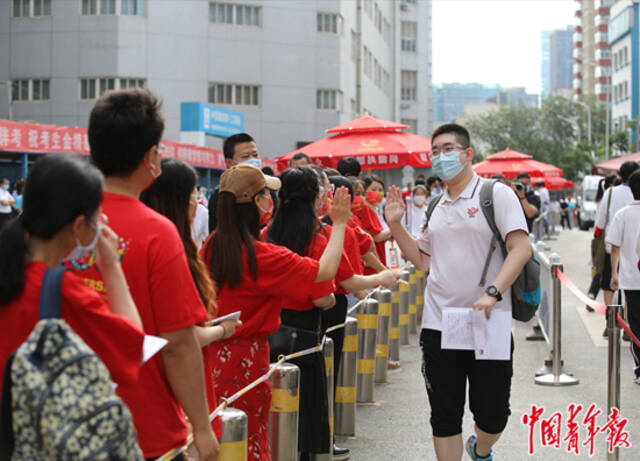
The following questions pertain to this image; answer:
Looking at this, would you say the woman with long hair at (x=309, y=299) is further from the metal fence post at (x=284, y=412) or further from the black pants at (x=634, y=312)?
the black pants at (x=634, y=312)

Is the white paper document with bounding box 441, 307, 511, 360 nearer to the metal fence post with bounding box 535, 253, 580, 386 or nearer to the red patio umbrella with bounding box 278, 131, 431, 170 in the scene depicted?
the metal fence post with bounding box 535, 253, 580, 386

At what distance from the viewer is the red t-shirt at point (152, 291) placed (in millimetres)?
2895

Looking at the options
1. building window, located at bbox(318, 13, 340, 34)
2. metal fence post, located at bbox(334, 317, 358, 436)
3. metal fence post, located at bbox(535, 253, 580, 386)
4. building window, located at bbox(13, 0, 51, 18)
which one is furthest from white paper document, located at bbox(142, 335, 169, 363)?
building window, located at bbox(318, 13, 340, 34)

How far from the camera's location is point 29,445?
2.24m

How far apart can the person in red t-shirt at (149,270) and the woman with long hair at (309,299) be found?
229 cm

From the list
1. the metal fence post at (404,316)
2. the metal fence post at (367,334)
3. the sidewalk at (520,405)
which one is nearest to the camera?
the sidewalk at (520,405)

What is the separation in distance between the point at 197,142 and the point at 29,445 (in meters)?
35.0

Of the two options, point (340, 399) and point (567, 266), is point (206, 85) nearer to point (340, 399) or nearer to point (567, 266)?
point (567, 266)

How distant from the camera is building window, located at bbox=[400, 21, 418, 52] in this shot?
78.6 metres

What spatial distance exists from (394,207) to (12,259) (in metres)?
3.57

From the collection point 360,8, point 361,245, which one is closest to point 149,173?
point 361,245

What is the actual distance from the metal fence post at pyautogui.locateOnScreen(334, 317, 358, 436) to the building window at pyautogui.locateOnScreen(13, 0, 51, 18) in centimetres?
4436

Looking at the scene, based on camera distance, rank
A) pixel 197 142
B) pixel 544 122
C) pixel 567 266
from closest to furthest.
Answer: pixel 567 266 < pixel 197 142 < pixel 544 122

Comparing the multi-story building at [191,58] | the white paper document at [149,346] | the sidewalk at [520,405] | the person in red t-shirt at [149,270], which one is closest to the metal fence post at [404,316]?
the sidewalk at [520,405]
